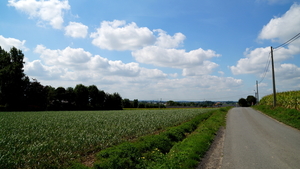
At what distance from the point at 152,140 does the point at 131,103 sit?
353ft

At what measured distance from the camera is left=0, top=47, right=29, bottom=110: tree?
50.5 metres

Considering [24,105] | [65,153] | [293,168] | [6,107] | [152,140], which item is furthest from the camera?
[24,105]

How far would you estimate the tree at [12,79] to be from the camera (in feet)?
166

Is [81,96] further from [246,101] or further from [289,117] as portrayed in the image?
[246,101]

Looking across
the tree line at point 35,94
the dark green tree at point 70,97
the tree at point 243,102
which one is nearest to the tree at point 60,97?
the tree line at point 35,94

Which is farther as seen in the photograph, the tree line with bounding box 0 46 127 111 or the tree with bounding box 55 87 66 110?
the tree with bounding box 55 87 66 110

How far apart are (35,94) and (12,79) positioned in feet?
40.8

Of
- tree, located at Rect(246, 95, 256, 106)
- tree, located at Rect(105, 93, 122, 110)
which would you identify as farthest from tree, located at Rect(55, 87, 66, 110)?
tree, located at Rect(246, 95, 256, 106)

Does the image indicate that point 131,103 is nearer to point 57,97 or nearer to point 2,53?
point 57,97

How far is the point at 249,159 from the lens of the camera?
739cm

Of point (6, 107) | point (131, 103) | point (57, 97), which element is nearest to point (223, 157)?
point (6, 107)

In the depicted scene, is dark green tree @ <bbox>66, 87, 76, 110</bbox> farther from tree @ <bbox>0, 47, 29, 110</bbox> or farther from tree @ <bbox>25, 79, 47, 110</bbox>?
tree @ <bbox>0, 47, 29, 110</bbox>

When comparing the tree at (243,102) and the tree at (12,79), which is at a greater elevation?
the tree at (12,79)

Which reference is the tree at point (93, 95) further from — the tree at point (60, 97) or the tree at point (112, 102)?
the tree at point (60, 97)
